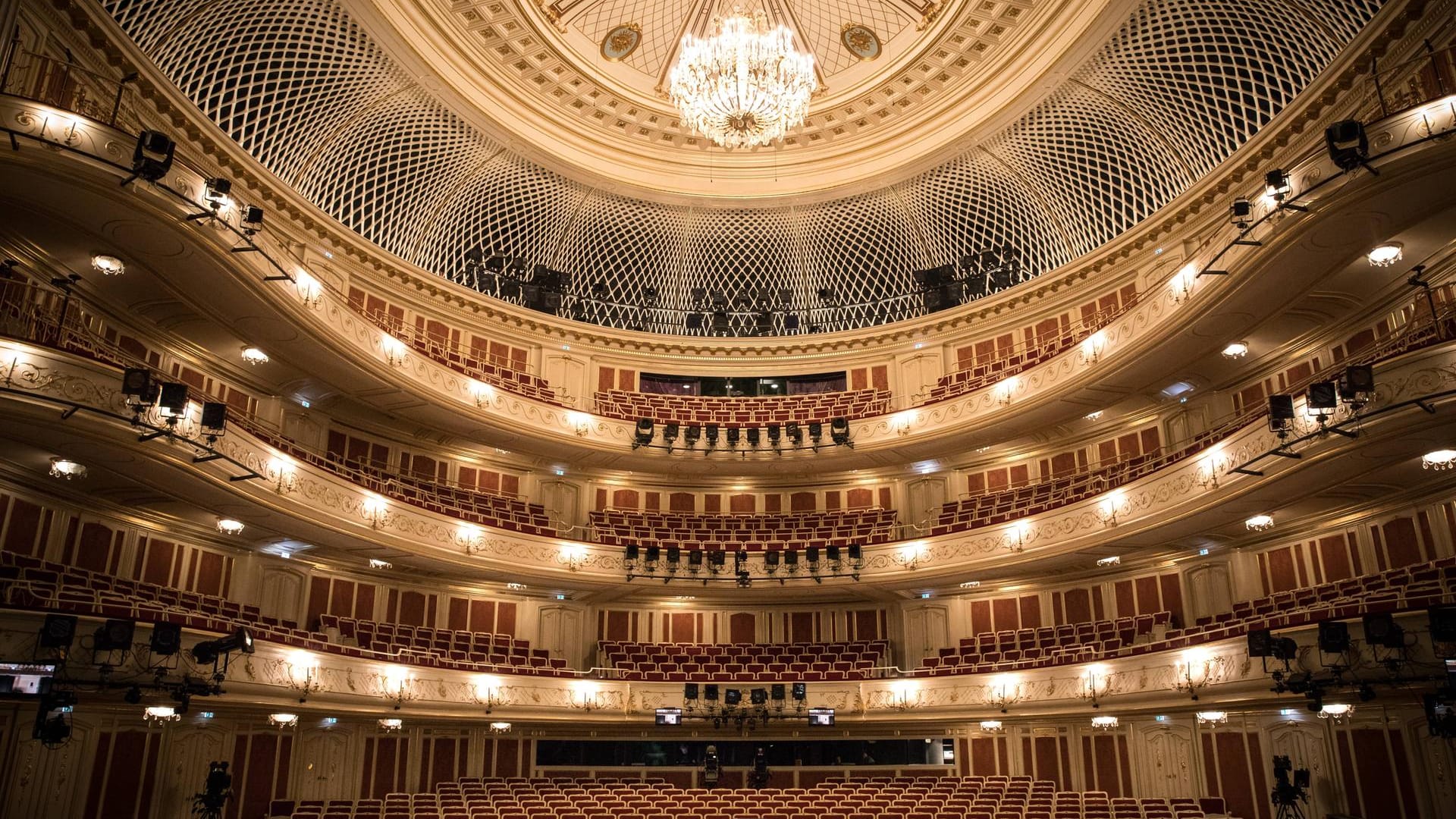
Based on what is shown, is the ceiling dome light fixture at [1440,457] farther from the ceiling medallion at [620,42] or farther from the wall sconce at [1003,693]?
the ceiling medallion at [620,42]

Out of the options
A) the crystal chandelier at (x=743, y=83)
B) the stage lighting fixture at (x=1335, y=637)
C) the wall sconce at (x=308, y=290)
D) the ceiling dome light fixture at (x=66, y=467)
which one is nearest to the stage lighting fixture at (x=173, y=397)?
the ceiling dome light fixture at (x=66, y=467)

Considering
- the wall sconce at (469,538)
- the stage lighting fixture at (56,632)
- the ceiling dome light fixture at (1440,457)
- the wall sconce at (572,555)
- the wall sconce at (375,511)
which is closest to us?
the stage lighting fixture at (56,632)

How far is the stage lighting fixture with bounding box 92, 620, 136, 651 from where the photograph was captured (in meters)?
11.6

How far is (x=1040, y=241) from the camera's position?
75.0 ft

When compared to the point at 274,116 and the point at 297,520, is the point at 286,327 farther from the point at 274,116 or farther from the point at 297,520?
the point at 274,116

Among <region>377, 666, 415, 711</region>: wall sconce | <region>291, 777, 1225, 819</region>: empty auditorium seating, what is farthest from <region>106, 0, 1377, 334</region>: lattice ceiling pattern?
<region>291, 777, 1225, 819</region>: empty auditorium seating

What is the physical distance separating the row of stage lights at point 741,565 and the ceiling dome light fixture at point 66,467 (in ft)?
36.6

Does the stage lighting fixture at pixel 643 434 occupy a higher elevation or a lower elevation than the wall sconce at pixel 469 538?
higher

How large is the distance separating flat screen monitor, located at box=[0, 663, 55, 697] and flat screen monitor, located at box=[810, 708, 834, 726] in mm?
13616

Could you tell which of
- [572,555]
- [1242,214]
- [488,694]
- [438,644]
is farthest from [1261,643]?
[438,644]

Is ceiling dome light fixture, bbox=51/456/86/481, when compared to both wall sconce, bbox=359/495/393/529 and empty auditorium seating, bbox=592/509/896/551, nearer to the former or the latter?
wall sconce, bbox=359/495/393/529

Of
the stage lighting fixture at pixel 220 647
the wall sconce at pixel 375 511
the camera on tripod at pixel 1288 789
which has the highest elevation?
the wall sconce at pixel 375 511

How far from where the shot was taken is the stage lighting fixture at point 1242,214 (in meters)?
13.2

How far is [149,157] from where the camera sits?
1187cm
